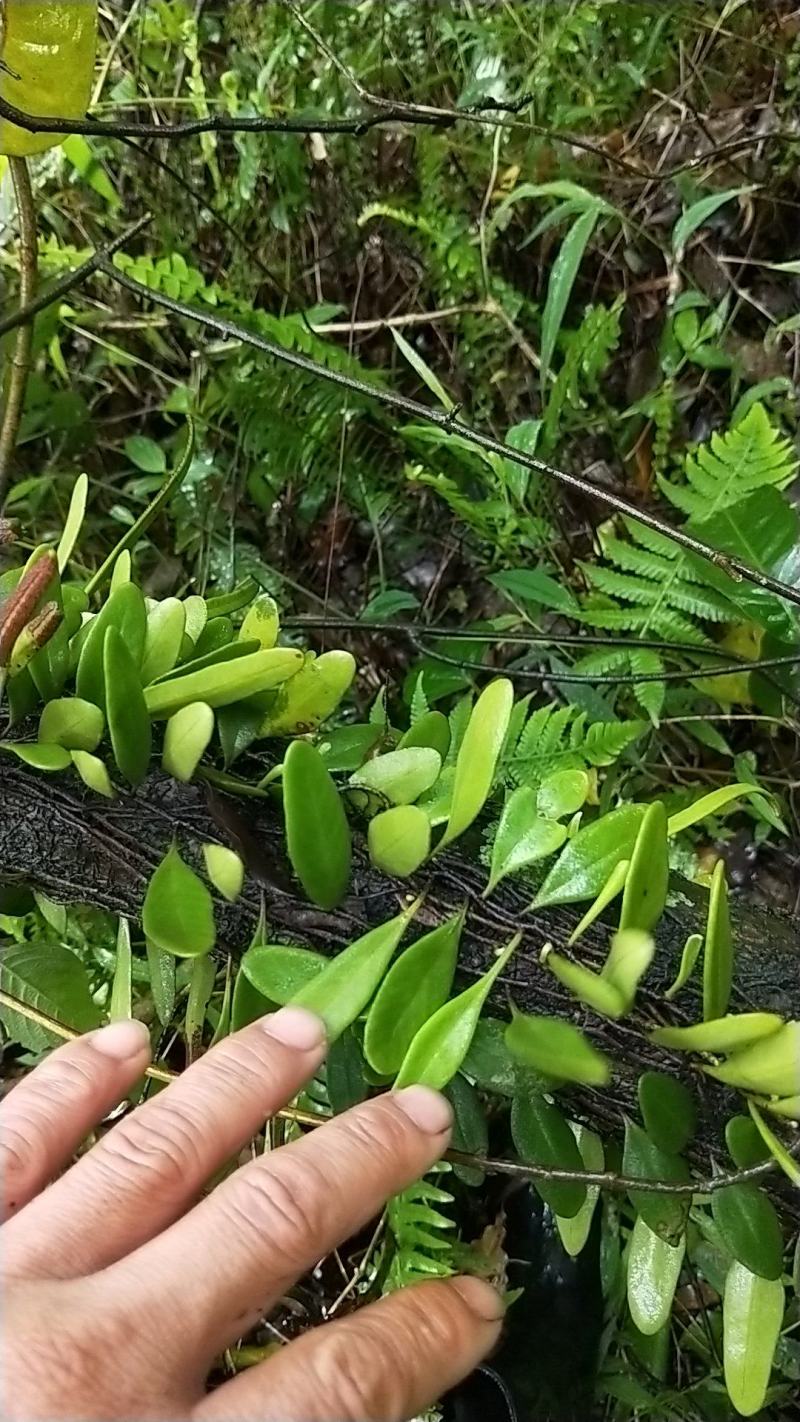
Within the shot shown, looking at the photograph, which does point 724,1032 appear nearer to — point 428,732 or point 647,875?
point 647,875

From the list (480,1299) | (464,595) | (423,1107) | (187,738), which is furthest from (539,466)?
(464,595)

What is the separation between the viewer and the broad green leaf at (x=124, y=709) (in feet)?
1.80

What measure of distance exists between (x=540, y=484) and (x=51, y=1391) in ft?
3.20

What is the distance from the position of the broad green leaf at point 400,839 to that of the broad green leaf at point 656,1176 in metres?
0.21

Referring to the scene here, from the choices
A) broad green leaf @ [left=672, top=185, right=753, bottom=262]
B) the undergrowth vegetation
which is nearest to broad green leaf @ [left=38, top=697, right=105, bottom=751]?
the undergrowth vegetation

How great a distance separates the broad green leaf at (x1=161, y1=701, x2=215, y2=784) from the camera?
0.56 metres

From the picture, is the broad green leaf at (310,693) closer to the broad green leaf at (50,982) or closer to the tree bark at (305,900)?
the tree bark at (305,900)

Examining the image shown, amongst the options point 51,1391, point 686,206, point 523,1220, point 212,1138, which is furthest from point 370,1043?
point 686,206

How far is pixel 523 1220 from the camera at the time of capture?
38.0 inches

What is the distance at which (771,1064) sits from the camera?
524 millimetres

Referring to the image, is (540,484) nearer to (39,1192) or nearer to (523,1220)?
(523,1220)

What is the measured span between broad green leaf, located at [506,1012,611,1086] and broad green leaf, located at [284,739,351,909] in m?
0.13

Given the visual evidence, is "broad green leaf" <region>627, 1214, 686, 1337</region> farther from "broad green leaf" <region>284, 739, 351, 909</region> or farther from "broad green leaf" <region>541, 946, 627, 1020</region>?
"broad green leaf" <region>284, 739, 351, 909</region>

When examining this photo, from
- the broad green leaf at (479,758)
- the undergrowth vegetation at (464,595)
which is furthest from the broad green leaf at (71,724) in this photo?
the broad green leaf at (479,758)
